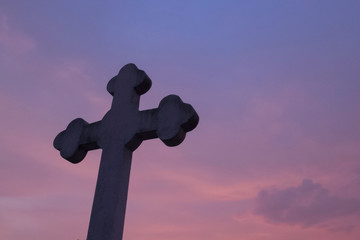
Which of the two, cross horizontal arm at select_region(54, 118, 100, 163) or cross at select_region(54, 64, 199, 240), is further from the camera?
cross horizontal arm at select_region(54, 118, 100, 163)

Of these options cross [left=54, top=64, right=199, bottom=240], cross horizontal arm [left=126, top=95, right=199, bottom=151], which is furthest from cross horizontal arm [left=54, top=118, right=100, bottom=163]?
cross horizontal arm [left=126, top=95, right=199, bottom=151]

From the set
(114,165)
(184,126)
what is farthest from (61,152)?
(184,126)

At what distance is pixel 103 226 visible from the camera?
4.41 meters

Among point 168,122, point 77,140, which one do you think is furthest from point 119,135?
point 77,140

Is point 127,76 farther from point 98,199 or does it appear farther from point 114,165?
point 98,199

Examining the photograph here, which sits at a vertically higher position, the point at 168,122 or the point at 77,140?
the point at 77,140

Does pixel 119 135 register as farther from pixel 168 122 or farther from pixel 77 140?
pixel 77 140

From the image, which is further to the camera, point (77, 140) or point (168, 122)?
point (77, 140)

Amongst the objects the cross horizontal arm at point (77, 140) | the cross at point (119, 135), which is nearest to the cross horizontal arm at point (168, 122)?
the cross at point (119, 135)

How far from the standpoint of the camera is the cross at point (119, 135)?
14.8ft

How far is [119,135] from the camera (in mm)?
4965

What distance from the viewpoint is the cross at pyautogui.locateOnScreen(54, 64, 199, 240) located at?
451 cm

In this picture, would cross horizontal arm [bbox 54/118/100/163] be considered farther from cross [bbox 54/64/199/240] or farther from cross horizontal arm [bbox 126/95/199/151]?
cross horizontal arm [bbox 126/95/199/151]

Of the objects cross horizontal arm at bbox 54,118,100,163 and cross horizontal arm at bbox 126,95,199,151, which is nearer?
cross horizontal arm at bbox 126,95,199,151
